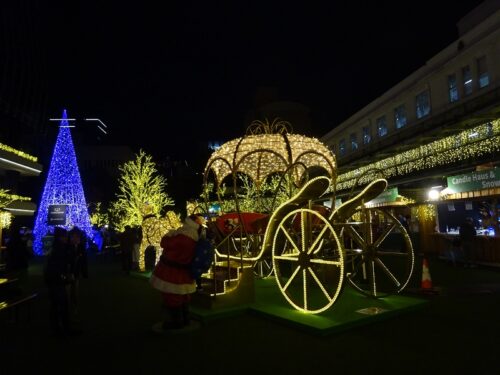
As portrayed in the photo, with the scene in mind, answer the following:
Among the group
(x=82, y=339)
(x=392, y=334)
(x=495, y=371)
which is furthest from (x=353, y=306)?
(x=82, y=339)

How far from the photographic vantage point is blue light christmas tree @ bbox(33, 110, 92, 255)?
77.8 feet

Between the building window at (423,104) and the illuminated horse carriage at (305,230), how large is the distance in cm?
1279

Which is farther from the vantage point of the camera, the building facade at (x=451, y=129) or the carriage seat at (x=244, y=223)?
the building facade at (x=451, y=129)

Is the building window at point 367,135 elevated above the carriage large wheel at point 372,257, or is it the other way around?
the building window at point 367,135

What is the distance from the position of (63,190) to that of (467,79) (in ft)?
72.8

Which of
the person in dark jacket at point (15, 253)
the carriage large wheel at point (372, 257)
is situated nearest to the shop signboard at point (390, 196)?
the carriage large wheel at point (372, 257)

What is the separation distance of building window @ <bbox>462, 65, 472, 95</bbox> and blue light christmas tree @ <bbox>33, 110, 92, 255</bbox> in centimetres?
2115

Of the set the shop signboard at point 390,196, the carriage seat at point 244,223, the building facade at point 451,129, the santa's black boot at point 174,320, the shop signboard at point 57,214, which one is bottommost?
the santa's black boot at point 174,320

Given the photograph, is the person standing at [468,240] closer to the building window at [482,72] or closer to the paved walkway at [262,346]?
the paved walkway at [262,346]

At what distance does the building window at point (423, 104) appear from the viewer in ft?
73.0

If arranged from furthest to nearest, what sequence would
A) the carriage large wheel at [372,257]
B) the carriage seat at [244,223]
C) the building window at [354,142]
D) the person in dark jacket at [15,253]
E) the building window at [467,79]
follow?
the building window at [354,142]
the building window at [467,79]
the person in dark jacket at [15,253]
the carriage seat at [244,223]
the carriage large wheel at [372,257]

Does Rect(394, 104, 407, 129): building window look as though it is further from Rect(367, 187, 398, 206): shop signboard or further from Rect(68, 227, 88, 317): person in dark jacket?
Rect(68, 227, 88, 317): person in dark jacket

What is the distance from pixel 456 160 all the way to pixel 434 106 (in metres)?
8.12

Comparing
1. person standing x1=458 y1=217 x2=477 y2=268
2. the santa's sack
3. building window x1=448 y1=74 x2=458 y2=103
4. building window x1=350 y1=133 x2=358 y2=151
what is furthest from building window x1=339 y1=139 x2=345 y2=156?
the santa's sack
